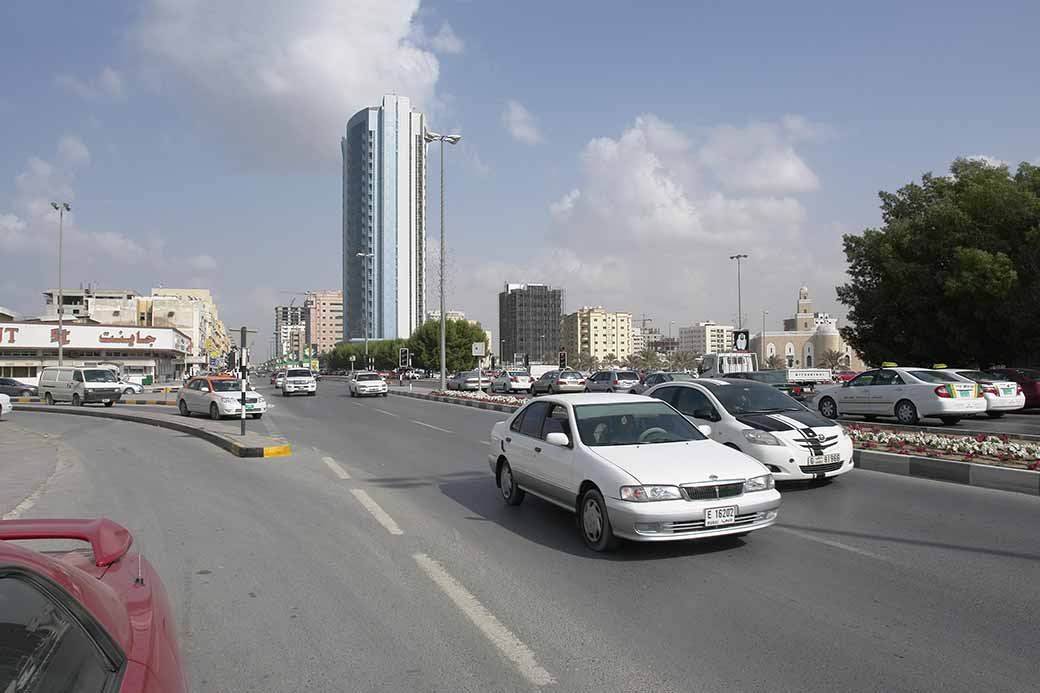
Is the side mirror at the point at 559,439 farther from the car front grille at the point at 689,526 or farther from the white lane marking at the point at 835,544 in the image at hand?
the white lane marking at the point at 835,544

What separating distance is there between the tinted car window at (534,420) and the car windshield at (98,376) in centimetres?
3285

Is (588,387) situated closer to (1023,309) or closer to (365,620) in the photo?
(1023,309)

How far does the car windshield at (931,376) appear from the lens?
1892 cm

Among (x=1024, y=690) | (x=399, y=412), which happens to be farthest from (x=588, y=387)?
(x=1024, y=690)

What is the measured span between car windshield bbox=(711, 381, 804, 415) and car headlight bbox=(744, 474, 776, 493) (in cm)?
380

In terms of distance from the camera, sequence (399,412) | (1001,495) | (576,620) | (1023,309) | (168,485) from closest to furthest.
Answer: (576,620), (1001,495), (168,485), (399,412), (1023,309)

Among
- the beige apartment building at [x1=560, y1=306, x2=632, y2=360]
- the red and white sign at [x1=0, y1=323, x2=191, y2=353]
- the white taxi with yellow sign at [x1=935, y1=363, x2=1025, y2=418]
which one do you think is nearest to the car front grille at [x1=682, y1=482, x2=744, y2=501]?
the white taxi with yellow sign at [x1=935, y1=363, x2=1025, y2=418]

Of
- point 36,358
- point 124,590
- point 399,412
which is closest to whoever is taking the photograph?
point 124,590

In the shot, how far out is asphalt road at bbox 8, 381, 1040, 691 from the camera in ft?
13.4

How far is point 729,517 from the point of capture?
20.7 ft

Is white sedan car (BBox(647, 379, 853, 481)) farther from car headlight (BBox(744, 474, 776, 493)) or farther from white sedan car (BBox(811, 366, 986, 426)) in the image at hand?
white sedan car (BBox(811, 366, 986, 426))

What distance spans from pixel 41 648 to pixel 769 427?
9120 mm

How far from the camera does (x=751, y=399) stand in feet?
35.1

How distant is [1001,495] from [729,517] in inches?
213
